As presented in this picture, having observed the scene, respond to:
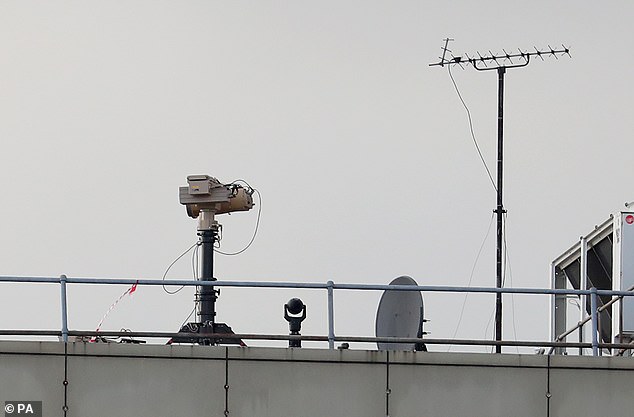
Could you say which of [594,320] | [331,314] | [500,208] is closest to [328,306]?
[331,314]

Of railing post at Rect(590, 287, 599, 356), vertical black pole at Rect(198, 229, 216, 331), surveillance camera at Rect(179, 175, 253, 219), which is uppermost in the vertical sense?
surveillance camera at Rect(179, 175, 253, 219)

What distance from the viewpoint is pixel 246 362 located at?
17.8 m

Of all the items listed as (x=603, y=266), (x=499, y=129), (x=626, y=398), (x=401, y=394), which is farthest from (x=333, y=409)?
(x=499, y=129)

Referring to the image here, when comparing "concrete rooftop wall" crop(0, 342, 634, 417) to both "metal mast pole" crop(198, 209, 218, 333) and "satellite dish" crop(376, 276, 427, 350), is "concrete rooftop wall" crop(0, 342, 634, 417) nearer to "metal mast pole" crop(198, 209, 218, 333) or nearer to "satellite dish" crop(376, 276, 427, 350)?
"satellite dish" crop(376, 276, 427, 350)

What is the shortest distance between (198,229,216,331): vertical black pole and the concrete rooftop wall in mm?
5172

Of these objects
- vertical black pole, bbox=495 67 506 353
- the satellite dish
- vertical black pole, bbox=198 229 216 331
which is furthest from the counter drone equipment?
vertical black pole, bbox=495 67 506 353

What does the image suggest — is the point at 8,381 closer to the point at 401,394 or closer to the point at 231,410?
the point at 231,410

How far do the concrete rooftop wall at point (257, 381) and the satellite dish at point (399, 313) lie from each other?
3.47ft

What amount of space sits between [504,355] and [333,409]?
87.4 inches

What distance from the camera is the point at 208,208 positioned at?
952 inches

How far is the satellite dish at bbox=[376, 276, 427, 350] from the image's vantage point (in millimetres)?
18766

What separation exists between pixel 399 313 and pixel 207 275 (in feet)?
17.4

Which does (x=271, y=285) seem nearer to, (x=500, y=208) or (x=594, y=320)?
(x=594, y=320)

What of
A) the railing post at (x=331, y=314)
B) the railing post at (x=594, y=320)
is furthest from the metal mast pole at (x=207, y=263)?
the railing post at (x=594, y=320)
